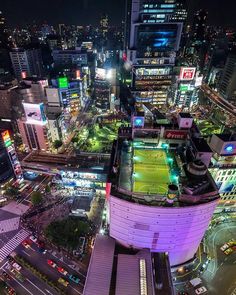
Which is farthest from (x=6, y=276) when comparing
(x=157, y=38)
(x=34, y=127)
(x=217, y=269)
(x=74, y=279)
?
(x=157, y=38)

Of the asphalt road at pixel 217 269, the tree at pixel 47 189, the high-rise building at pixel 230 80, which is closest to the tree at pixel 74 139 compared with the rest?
the tree at pixel 47 189

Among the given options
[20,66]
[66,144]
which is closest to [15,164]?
[66,144]

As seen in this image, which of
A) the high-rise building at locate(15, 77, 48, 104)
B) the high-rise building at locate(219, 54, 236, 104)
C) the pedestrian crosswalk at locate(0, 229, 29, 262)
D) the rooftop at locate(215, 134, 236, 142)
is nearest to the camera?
the pedestrian crosswalk at locate(0, 229, 29, 262)

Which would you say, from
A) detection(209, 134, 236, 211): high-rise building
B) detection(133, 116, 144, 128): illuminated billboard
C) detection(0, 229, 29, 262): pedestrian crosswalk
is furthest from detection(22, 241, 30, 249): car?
detection(209, 134, 236, 211): high-rise building

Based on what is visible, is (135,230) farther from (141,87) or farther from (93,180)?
(141,87)

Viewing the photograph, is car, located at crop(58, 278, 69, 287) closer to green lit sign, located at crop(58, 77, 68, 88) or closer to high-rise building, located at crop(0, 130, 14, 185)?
high-rise building, located at crop(0, 130, 14, 185)

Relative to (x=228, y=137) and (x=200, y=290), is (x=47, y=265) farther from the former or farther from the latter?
(x=228, y=137)
